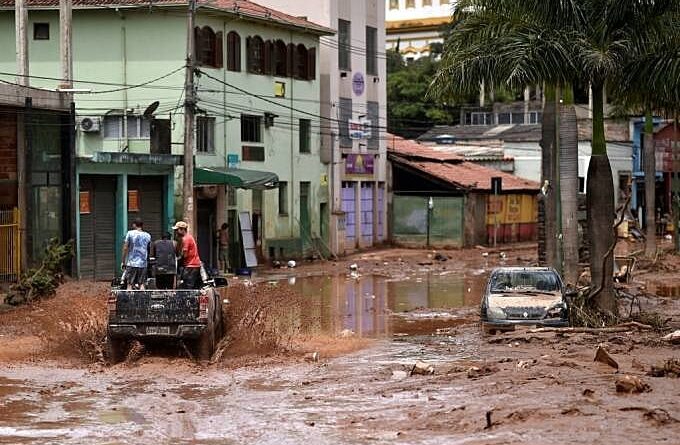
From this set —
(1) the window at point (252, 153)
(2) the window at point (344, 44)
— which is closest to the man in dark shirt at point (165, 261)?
(1) the window at point (252, 153)

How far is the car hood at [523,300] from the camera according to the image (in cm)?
2423

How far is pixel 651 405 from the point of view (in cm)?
1534

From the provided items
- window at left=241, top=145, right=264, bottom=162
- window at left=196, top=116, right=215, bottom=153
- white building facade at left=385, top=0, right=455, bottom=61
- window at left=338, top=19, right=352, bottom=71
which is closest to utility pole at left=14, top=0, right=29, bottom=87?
window at left=196, top=116, right=215, bottom=153

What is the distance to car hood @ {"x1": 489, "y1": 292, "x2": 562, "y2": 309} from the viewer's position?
2423cm

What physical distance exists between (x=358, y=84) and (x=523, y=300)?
3253 centimetres

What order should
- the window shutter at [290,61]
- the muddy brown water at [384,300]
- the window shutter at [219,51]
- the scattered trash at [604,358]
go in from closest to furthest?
1. the scattered trash at [604,358]
2. the muddy brown water at [384,300]
3. the window shutter at [219,51]
4. the window shutter at [290,61]

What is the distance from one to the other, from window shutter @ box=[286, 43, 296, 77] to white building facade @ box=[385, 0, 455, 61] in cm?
5694

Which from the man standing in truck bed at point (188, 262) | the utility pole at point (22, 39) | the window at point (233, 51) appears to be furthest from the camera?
the window at point (233, 51)

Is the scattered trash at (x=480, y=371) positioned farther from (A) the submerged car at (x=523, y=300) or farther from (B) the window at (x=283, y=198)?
(B) the window at (x=283, y=198)

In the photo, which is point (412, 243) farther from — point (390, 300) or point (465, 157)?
point (390, 300)

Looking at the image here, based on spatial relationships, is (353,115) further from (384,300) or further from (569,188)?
(569,188)

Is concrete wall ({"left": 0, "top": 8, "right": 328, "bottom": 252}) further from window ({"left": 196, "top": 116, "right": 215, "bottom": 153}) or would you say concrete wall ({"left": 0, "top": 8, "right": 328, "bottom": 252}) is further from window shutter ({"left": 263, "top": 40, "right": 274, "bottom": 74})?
window shutter ({"left": 263, "top": 40, "right": 274, "bottom": 74})

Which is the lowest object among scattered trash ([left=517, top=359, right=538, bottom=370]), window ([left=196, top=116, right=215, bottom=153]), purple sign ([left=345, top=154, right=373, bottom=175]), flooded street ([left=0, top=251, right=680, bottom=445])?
flooded street ([left=0, top=251, right=680, bottom=445])

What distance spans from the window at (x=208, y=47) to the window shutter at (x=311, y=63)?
6725 millimetres
